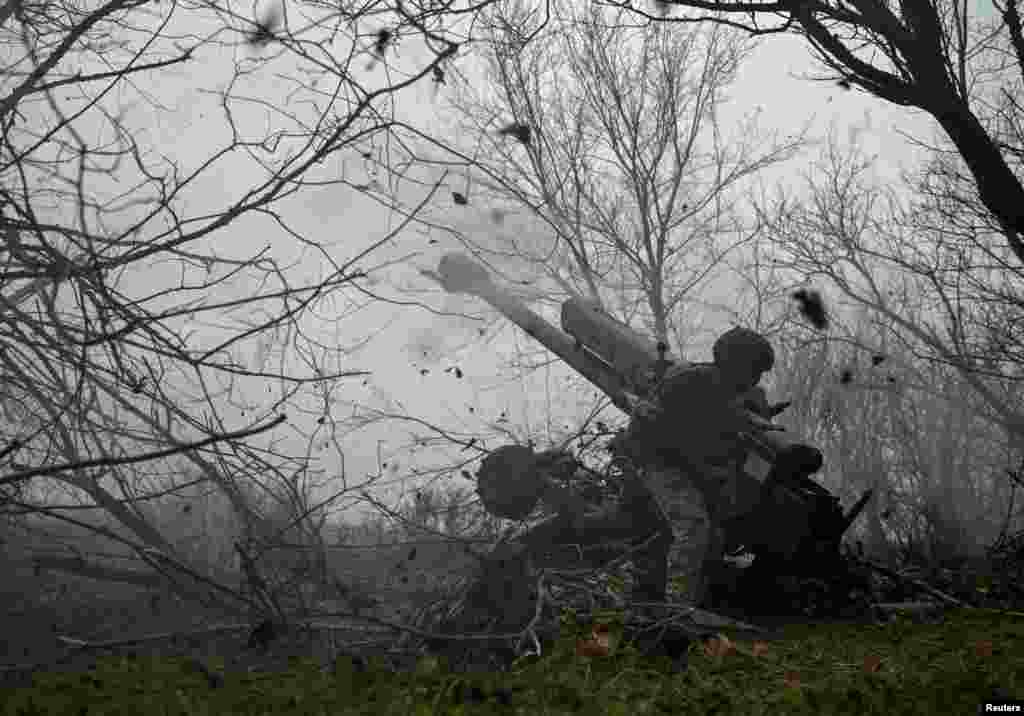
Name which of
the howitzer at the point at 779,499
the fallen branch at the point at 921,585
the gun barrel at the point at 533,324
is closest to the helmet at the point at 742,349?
the howitzer at the point at 779,499

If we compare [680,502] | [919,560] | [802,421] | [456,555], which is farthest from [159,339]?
[802,421]

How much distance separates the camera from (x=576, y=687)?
1.30m

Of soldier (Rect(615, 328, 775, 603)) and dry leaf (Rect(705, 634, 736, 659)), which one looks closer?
dry leaf (Rect(705, 634, 736, 659))

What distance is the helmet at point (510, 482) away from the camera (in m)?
4.16

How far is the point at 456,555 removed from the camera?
5.04m

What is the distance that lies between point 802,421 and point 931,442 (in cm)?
584

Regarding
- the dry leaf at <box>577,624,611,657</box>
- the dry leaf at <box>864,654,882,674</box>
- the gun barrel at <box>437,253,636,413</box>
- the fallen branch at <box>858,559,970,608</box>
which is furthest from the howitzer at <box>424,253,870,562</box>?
the dry leaf at <box>577,624,611,657</box>

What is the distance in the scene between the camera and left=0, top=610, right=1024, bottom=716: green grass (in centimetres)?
119

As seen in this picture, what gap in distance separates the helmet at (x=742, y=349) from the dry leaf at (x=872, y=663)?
1.84m

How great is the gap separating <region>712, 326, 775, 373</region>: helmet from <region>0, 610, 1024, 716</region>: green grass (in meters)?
1.86

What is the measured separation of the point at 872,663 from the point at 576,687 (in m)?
→ 0.91

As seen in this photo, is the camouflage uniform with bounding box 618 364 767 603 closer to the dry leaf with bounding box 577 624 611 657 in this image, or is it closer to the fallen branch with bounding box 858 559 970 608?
the fallen branch with bounding box 858 559 970 608

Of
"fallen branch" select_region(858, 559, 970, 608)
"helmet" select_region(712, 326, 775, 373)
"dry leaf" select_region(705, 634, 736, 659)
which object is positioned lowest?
"fallen branch" select_region(858, 559, 970, 608)

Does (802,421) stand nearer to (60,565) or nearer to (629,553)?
(629,553)
